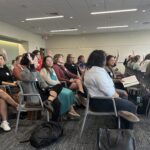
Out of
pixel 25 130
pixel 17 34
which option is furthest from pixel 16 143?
pixel 17 34

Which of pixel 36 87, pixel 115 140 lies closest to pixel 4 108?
pixel 36 87

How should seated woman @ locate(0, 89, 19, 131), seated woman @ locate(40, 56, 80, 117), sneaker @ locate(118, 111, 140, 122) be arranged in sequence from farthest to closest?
seated woman @ locate(40, 56, 80, 117), seated woman @ locate(0, 89, 19, 131), sneaker @ locate(118, 111, 140, 122)

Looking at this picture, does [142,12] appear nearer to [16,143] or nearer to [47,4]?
Result: [47,4]

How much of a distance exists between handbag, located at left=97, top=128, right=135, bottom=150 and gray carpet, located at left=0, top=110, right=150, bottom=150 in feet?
1.43

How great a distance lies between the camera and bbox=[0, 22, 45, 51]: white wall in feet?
30.9

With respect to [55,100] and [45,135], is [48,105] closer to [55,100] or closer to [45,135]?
[55,100]

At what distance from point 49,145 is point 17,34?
29.3 ft

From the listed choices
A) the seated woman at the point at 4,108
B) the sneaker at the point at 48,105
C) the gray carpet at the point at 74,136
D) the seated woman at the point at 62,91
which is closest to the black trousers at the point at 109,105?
the gray carpet at the point at 74,136

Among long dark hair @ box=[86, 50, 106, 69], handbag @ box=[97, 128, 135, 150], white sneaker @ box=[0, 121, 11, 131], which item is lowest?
white sneaker @ box=[0, 121, 11, 131]

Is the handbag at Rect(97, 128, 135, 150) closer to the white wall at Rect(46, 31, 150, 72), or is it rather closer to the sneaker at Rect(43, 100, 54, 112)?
the sneaker at Rect(43, 100, 54, 112)

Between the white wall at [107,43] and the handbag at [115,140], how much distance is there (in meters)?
11.6

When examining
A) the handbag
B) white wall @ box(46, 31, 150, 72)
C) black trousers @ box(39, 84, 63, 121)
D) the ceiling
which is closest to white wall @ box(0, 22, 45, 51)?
the ceiling

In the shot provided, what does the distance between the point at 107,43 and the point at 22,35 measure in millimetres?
5517

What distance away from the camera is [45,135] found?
255cm
